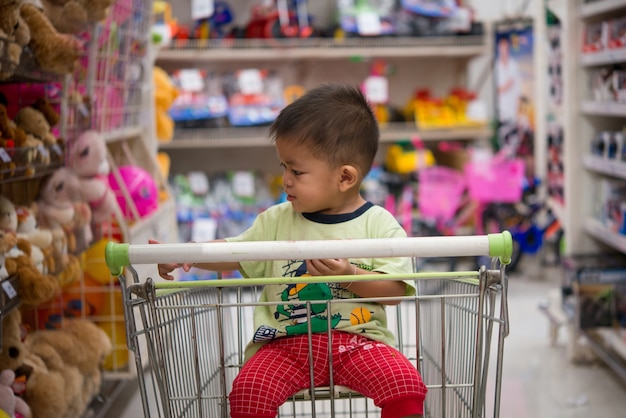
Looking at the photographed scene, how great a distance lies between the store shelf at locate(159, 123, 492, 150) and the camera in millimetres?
5145

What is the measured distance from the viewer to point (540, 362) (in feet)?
11.6

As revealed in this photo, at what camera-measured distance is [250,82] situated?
522cm

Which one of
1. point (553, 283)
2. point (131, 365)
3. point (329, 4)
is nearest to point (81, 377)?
point (131, 365)

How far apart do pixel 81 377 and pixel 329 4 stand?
12.5ft

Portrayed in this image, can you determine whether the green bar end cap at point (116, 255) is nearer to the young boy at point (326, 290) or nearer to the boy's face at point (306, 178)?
the young boy at point (326, 290)

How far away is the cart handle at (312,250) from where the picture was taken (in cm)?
140

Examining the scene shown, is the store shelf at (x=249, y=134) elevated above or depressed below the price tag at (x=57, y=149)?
below

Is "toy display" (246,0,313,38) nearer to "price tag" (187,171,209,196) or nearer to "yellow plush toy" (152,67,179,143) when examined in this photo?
"price tag" (187,171,209,196)

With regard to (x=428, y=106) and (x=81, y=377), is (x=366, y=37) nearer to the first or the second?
(x=428, y=106)

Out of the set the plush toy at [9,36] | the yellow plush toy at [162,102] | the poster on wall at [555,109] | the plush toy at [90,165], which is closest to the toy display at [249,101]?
the yellow plush toy at [162,102]

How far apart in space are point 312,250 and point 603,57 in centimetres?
225

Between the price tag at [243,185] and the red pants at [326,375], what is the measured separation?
352cm

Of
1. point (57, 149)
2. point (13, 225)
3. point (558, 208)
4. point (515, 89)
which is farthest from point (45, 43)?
point (515, 89)

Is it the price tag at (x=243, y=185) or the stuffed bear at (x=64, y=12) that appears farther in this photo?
the price tag at (x=243, y=185)
